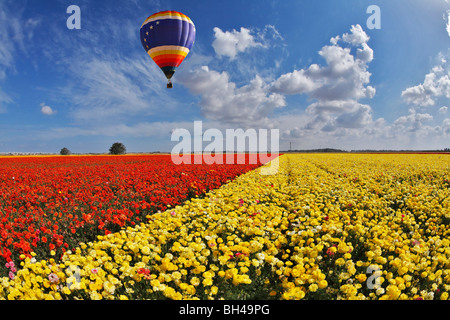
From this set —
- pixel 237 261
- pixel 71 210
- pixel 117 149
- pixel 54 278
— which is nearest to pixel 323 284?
pixel 237 261

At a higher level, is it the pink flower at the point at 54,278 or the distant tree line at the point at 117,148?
the distant tree line at the point at 117,148

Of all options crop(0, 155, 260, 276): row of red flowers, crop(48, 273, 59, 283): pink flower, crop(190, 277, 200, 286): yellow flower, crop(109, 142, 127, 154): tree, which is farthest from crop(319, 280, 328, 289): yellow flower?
crop(109, 142, 127, 154): tree

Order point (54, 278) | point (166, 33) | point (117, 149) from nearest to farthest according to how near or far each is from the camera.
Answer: point (54, 278), point (166, 33), point (117, 149)

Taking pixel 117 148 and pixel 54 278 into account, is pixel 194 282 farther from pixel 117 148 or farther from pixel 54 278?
pixel 117 148

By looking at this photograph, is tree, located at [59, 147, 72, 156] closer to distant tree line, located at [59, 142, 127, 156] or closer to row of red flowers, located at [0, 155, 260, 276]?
distant tree line, located at [59, 142, 127, 156]

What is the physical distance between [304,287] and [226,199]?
4007 millimetres

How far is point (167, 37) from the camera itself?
1717cm

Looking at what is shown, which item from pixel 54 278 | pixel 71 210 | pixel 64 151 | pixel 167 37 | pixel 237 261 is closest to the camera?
pixel 54 278

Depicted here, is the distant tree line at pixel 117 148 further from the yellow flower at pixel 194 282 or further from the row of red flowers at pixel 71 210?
the yellow flower at pixel 194 282

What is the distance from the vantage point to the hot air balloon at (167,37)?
1706 centimetres

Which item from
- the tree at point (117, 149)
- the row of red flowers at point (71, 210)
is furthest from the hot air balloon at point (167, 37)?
the tree at point (117, 149)

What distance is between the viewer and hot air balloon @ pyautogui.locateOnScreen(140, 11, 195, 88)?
17.1 meters
